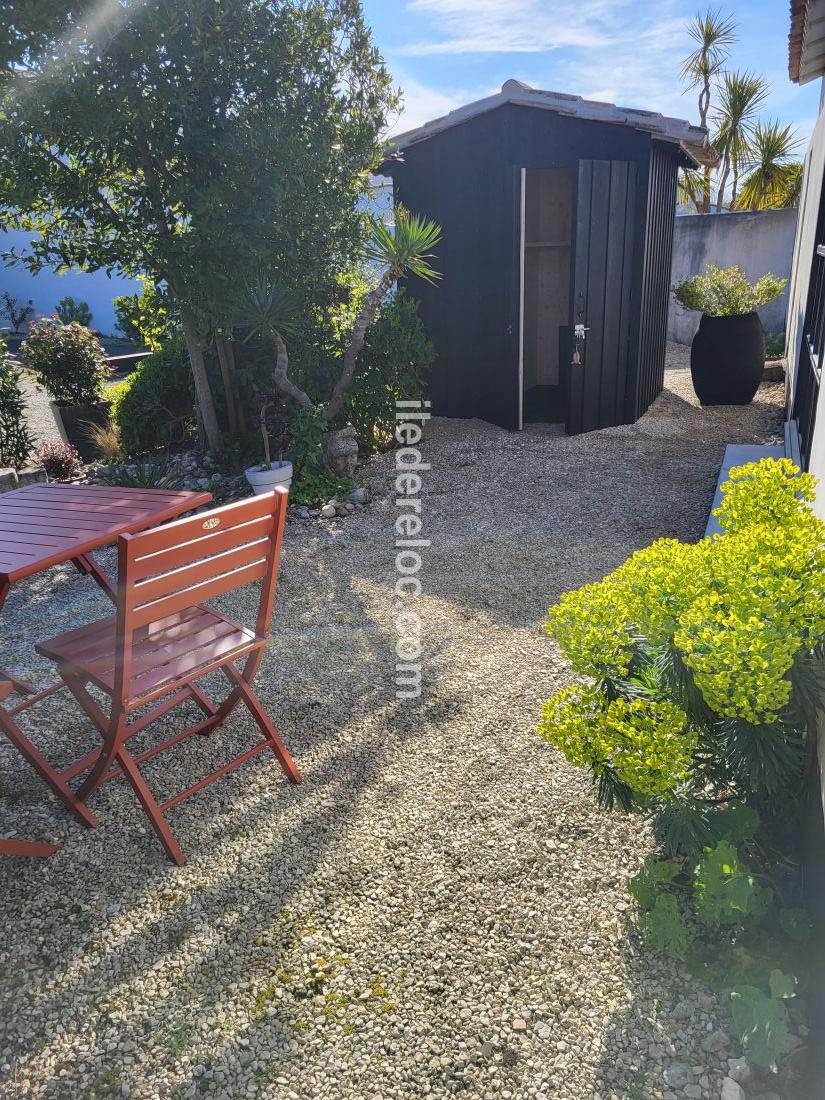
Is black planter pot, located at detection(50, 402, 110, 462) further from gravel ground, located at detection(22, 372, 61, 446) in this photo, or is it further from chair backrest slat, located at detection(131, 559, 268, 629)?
chair backrest slat, located at detection(131, 559, 268, 629)

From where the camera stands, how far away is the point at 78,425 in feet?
25.6

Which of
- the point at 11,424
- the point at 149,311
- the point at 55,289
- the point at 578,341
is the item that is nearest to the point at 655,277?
the point at 578,341

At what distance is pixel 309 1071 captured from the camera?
1.70 meters

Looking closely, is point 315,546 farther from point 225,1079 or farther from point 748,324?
point 748,324

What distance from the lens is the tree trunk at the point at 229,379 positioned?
684cm

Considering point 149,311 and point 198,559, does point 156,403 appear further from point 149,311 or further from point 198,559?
point 198,559

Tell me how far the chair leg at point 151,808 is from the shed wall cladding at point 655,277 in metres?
6.70

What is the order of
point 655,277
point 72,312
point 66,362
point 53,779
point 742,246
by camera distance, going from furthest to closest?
point 72,312 → point 742,246 → point 655,277 → point 66,362 → point 53,779

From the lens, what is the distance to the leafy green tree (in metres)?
5.04

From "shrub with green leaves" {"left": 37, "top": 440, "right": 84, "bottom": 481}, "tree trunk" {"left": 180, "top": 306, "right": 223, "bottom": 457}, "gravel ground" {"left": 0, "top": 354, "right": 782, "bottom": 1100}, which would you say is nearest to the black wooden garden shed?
"tree trunk" {"left": 180, "top": 306, "right": 223, "bottom": 457}

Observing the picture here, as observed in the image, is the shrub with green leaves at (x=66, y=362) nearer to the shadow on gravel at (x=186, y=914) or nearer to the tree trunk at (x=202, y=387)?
the tree trunk at (x=202, y=387)

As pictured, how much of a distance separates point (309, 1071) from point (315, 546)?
Result: 12.3ft

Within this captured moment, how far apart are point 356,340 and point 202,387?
152 centimetres

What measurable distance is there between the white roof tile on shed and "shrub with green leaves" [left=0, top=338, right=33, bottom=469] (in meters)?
4.14
